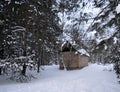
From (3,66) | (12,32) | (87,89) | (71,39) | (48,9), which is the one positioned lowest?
(87,89)

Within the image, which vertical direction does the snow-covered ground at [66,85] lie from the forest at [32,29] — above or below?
below

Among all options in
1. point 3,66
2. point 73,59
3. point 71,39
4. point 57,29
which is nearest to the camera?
point 71,39

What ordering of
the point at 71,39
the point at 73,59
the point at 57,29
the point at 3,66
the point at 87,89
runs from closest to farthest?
the point at 71,39
the point at 87,89
the point at 3,66
the point at 57,29
the point at 73,59

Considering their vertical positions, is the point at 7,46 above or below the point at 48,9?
below

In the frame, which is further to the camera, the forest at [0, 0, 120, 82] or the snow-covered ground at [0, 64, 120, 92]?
the snow-covered ground at [0, 64, 120, 92]

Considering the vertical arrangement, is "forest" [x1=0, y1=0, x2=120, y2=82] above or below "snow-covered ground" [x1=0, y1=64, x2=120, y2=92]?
above

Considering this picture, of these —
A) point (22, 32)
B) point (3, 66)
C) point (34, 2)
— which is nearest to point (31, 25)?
point (22, 32)

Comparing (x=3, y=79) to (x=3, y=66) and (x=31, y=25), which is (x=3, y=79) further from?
(x=31, y=25)

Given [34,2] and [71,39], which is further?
[34,2]

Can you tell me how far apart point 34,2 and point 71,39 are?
30.6 ft

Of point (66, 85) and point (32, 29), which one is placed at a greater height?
point (32, 29)

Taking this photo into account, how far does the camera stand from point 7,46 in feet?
59.2

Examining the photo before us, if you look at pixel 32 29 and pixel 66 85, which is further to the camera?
pixel 32 29

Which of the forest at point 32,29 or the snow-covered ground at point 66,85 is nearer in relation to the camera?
the forest at point 32,29
